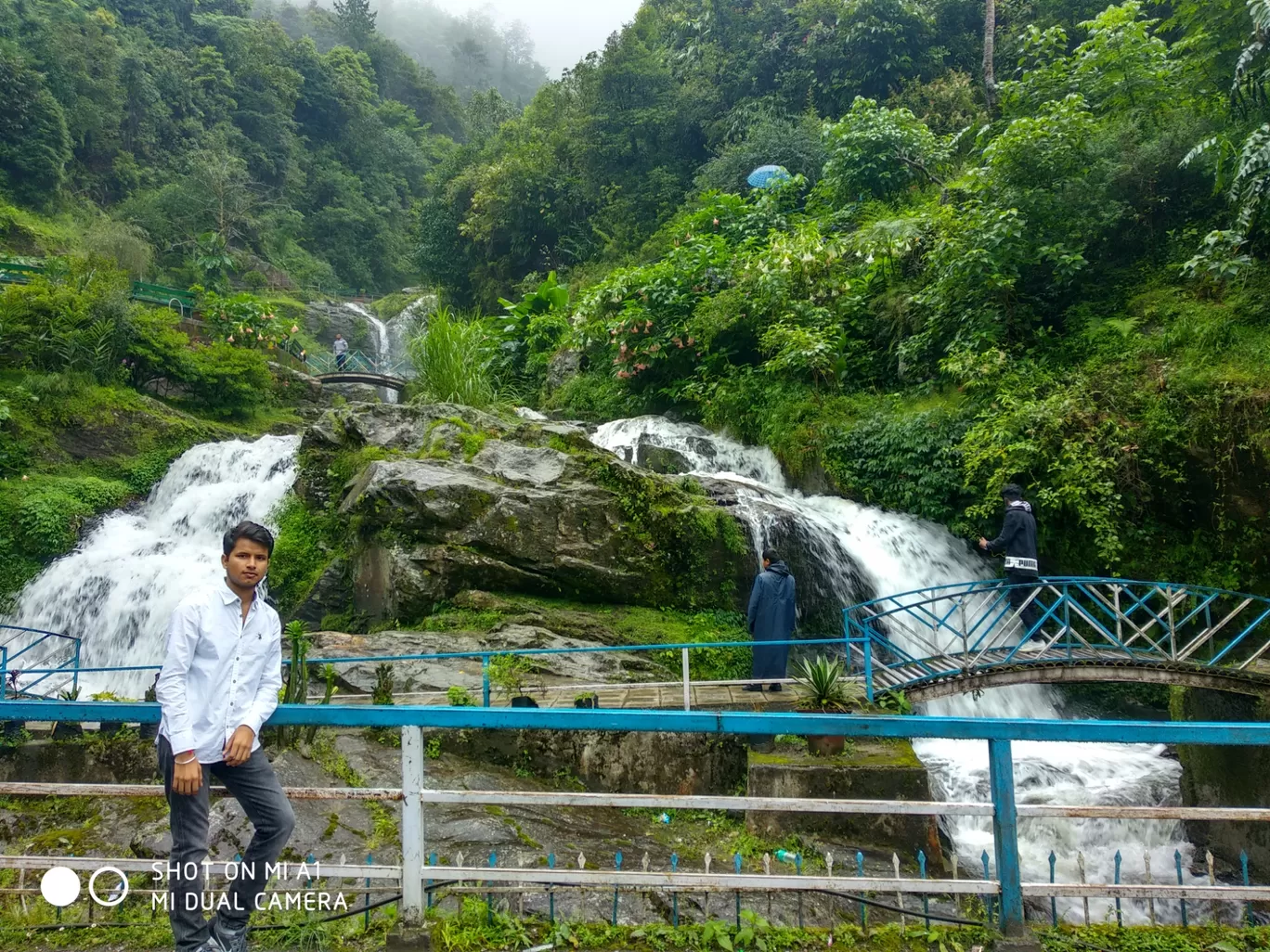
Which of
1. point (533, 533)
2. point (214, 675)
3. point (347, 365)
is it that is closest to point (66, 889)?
point (214, 675)

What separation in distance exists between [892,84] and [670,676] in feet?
73.1

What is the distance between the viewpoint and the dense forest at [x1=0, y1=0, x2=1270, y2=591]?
11055 mm

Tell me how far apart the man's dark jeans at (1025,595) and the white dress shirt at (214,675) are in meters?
7.03

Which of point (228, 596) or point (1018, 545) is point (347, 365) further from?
point (228, 596)

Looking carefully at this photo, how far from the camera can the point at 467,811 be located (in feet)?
19.4

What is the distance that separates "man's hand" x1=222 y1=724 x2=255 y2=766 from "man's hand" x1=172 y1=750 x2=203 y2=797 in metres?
0.10

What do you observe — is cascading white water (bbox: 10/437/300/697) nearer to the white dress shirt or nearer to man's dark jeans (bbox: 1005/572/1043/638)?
the white dress shirt

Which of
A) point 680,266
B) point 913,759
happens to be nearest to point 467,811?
point 913,759

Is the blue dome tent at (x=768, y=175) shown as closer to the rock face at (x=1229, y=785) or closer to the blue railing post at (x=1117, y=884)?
the rock face at (x=1229, y=785)

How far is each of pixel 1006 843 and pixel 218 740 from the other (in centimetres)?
274

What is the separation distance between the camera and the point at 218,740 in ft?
8.95

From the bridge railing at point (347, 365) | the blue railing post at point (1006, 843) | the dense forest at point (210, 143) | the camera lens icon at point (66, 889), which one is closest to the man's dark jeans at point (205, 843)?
the camera lens icon at point (66, 889)

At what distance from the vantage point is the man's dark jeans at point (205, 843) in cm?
263

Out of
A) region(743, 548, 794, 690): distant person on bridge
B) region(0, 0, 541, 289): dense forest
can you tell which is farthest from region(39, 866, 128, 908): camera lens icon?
region(0, 0, 541, 289): dense forest
